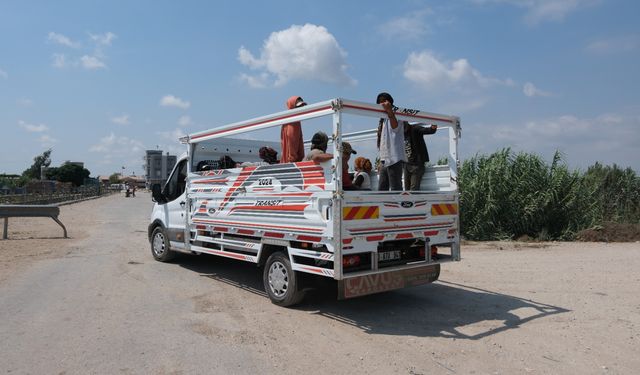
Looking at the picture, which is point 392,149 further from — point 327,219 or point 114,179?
point 114,179

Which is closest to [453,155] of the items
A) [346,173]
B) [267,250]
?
[346,173]

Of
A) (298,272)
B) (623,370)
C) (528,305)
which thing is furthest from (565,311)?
(298,272)

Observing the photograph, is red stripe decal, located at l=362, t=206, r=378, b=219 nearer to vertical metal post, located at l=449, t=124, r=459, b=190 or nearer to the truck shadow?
the truck shadow

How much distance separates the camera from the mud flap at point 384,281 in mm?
5426

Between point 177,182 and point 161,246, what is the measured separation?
4.79ft

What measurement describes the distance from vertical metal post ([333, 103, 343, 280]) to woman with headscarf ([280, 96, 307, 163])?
1.54 m

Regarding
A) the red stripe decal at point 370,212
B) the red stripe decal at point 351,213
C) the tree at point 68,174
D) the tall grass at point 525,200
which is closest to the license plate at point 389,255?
the red stripe decal at point 370,212

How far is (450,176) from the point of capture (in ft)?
22.3

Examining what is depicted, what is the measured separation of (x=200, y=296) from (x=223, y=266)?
8.20ft

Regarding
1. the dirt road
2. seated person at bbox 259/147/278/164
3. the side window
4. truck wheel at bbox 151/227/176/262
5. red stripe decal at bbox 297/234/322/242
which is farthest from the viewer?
truck wheel at bbox 151/227/176/262

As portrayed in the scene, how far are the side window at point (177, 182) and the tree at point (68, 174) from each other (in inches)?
3599

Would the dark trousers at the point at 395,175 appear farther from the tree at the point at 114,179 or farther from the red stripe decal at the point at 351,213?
the tree at the point at 114,179

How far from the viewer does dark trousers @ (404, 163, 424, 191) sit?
702cm

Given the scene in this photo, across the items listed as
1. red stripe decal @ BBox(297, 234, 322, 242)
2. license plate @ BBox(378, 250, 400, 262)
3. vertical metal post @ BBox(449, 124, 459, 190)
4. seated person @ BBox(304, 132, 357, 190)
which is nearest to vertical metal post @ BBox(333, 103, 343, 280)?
red stripe decal @ BBox(297, 234, 322, 242)
